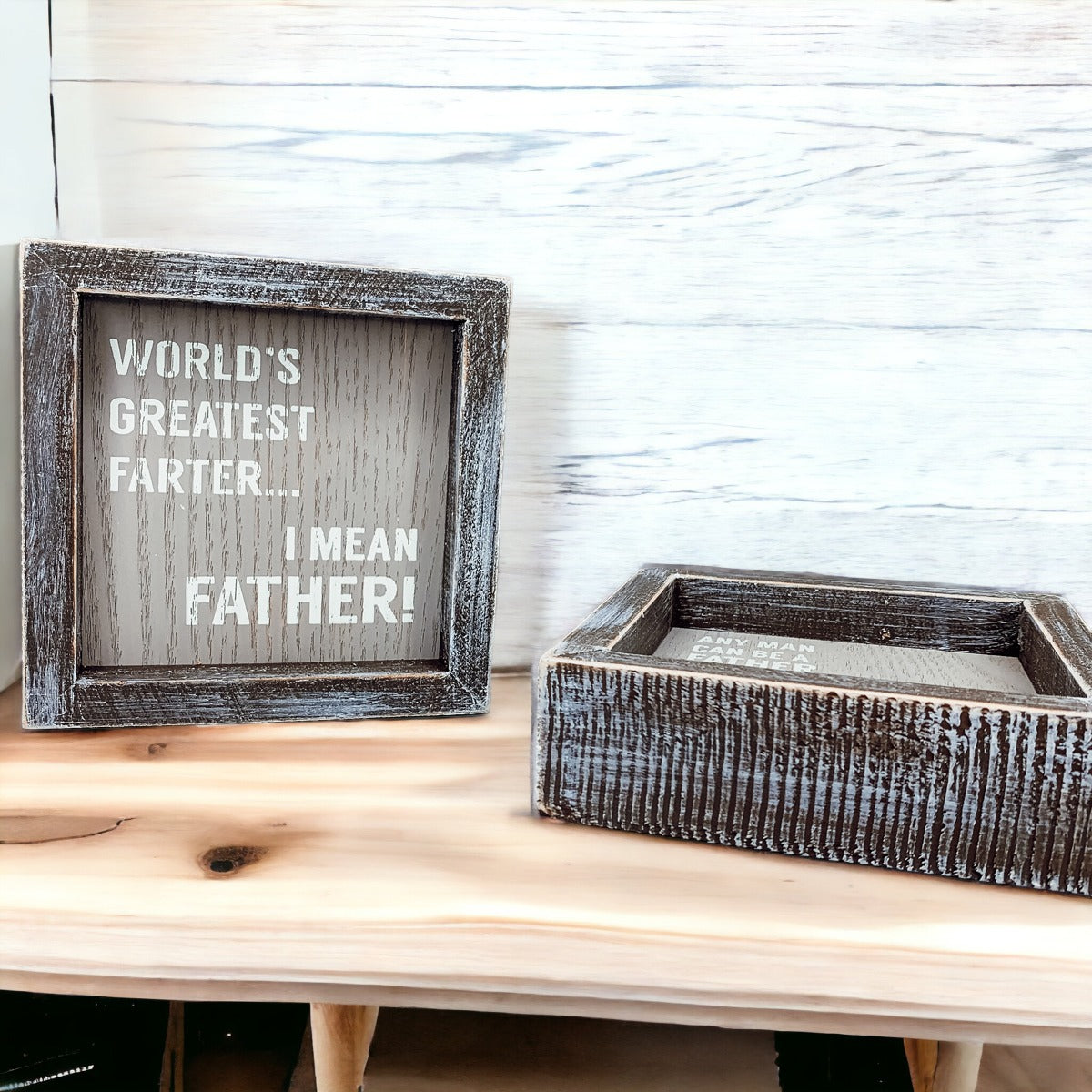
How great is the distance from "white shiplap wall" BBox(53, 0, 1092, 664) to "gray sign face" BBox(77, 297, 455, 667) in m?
0.15

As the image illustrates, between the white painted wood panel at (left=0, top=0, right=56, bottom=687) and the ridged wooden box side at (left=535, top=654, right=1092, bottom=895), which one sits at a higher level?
the white painted wood panel at (left=0, top=0, right=56, bottom=687)

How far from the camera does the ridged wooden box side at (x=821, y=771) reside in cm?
49

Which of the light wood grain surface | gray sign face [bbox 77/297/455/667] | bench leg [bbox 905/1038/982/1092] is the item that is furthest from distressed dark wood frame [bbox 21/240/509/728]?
bench leg [bbox 905/1038/982/1092]

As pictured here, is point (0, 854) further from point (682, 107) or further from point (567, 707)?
point (682, 107)

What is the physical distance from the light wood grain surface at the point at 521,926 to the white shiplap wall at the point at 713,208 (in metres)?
0.42

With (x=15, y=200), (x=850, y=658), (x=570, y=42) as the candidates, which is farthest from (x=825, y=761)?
(x=15, y=200)

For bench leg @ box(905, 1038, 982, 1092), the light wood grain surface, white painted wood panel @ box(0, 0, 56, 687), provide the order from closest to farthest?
the light wood grain surface, bench leg @ box(905, 1038, 982, 1092), white painted wood panel @ box(0, 0, 56, 687)

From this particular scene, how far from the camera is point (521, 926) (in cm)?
46

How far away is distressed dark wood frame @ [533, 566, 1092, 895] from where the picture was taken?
19.1 inches

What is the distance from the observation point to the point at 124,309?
668 mm

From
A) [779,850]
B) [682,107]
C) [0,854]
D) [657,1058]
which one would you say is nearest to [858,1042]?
[657,1058]

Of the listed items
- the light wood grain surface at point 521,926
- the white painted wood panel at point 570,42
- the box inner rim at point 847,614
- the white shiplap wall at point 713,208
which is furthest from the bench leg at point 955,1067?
the white painted wood panel at point 570,42

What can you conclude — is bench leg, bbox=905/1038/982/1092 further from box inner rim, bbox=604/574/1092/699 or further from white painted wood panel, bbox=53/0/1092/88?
white painted wood panel, bbox=53/0/1092/88

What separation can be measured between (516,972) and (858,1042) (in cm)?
47
